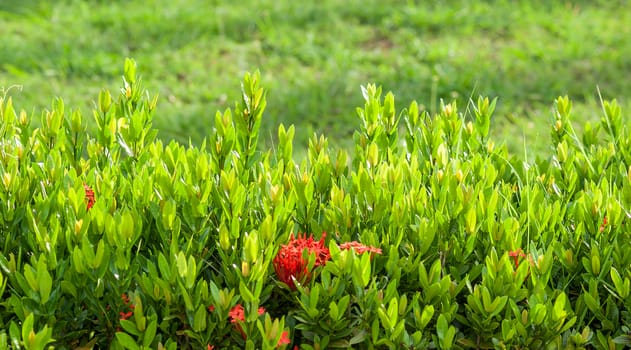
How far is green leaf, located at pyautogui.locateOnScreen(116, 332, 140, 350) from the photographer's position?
208cm

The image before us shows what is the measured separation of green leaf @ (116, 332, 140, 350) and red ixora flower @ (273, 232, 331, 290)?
0.43m

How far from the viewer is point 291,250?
230 centimetres

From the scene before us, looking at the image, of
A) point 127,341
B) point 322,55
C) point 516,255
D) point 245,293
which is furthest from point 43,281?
point 322,55

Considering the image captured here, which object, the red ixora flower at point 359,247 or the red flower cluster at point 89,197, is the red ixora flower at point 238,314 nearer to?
the red ixora flower at point 359,247

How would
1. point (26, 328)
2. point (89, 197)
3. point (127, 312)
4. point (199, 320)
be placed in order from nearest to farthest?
point (26, 328)
point (199, 320)
point (127, 312)
point (89, 197)

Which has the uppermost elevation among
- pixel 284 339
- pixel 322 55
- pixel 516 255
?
pixel 516 255

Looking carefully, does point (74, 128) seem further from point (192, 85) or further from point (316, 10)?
point (316, 10)

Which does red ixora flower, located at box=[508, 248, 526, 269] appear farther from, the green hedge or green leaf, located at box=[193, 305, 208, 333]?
green leaf, located at box=[193, 305, 208, 333]

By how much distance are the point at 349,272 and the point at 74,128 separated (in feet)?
3.77

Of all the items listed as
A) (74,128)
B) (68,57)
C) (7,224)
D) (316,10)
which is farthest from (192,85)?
(7,224)

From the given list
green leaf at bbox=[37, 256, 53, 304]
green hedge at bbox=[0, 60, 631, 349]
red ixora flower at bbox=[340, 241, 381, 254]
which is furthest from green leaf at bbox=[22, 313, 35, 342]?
red ixora flower at bbox=[340, 241, 381, 254]

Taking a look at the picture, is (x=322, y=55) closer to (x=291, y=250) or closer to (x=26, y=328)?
(x=291, y=250)

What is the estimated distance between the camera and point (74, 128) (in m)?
2.83

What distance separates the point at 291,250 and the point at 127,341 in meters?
0.49
